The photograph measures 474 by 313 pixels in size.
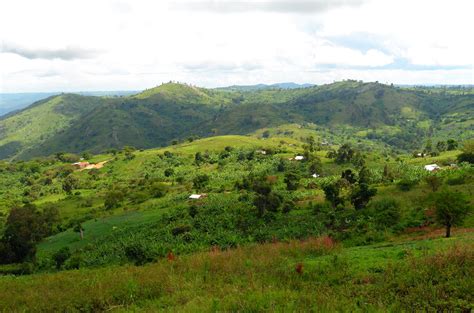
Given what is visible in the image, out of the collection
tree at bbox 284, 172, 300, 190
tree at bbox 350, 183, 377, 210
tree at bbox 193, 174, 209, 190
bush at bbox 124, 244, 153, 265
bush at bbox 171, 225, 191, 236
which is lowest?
tree at bbox 193, 174, 209, 190

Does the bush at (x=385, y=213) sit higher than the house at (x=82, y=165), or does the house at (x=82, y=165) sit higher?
the bush at (x=385, y=213)

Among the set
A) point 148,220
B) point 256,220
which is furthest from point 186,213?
point 256,220

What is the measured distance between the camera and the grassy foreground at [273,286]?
13680mm

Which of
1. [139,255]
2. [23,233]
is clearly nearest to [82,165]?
[23,233]

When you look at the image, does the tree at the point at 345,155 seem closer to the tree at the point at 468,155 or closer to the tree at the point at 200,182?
the tree at the point at 468,155

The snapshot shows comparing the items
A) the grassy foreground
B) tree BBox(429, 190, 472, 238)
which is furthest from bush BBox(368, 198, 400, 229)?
the grassy foreground

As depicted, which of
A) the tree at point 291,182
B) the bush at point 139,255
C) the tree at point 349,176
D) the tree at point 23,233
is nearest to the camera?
the bush at point 139,255

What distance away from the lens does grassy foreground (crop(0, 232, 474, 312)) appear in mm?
13680

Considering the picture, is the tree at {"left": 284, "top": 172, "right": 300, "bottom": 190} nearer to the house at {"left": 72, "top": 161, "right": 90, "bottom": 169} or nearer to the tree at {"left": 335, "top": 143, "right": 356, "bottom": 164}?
the tree at {"left": 335, "top": 143, "right": 356, "bottom": 164}

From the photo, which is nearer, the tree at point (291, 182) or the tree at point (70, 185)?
the tree at point (291, 182)

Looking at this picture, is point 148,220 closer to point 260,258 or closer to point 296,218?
point 296,218

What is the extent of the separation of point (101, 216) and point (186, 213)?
96.2ft

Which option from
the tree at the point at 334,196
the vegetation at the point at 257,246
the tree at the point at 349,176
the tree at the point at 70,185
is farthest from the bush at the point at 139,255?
the tree at the point at 70,185

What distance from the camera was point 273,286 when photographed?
16469mm
